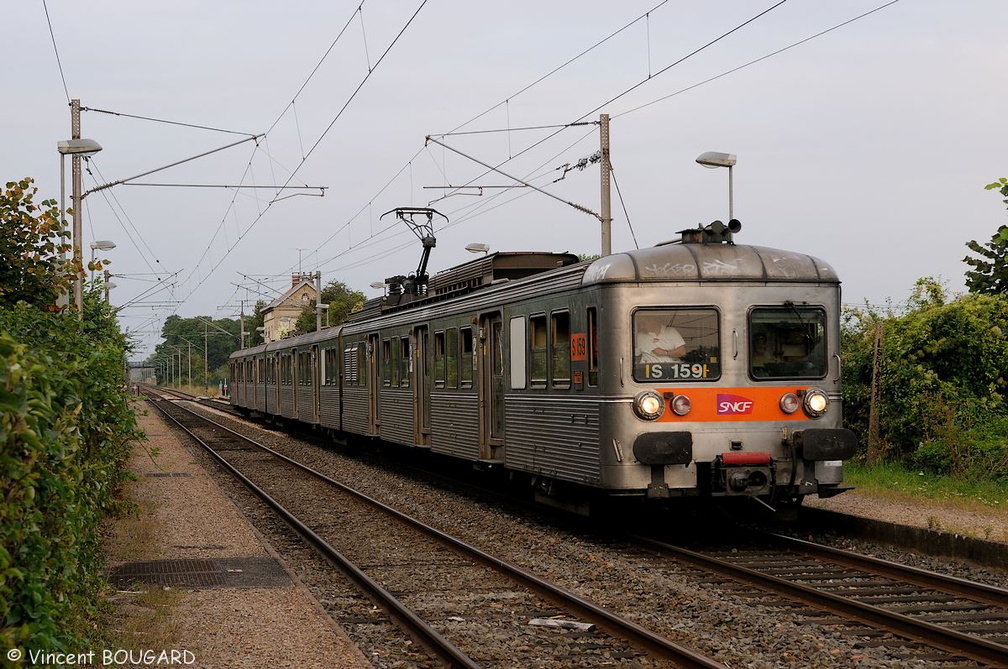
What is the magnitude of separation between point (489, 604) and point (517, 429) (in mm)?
5073

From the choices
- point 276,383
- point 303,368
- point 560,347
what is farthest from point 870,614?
point 276,383

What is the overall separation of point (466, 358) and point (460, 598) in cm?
706

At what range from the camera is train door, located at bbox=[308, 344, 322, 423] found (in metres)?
29.1

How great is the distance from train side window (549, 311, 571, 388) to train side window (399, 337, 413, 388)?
718 centimetres

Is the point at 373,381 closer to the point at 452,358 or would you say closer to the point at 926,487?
the point at 452,358

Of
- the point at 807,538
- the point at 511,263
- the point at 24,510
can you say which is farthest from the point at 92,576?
the point at 511,263

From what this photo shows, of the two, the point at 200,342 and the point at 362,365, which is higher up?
the point at 200,342

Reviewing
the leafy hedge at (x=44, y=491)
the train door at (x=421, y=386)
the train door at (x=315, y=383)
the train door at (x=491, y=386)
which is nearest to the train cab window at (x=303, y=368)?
the train door at (x=315, y=383)

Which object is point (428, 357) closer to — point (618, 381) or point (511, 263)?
point (511, 263)

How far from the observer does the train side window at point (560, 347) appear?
12352mm

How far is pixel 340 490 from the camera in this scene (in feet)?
58.7

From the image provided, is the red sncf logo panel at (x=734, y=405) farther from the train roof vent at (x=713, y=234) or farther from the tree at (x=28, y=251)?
the tree at (x=28, y=251)

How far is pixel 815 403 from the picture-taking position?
11.4 metres

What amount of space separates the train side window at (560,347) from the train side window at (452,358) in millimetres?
3897
